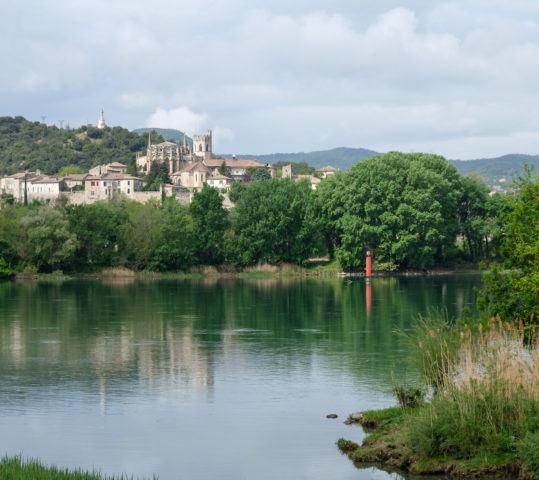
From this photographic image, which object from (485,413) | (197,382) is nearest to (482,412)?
(485,413)

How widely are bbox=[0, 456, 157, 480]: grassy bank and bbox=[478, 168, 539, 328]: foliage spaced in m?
9.68

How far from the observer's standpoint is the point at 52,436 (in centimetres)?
1933

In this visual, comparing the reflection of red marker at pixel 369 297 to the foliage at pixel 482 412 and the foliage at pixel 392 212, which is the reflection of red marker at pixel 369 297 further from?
the foliage at pixel 482 412

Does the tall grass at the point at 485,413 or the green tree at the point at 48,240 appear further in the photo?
the green tree at the point at 48,240

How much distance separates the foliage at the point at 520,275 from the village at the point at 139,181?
364ft

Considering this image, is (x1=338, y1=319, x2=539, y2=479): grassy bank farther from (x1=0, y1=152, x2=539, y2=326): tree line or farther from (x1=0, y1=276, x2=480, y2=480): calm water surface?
(x1=0, y1=152, x2=539, y2=326): tree line

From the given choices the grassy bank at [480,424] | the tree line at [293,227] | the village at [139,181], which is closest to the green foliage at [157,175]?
the village at [139,181]

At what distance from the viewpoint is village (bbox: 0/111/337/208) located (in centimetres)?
14575

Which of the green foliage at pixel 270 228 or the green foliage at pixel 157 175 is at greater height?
the green foliage at pixel 157 175

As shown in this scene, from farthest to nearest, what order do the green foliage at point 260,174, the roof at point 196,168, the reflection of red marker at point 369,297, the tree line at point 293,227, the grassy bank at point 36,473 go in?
the green foliage at point 260,174, the roof at point 196,168, the tree line at point 293,227, the reflection of red marker at point 369,297, the grassy bank at point 36,473

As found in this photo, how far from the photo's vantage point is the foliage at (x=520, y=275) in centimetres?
2059

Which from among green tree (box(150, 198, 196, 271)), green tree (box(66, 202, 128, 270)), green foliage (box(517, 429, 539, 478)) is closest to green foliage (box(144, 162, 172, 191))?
green tree (box(150, 198, 196, 271))

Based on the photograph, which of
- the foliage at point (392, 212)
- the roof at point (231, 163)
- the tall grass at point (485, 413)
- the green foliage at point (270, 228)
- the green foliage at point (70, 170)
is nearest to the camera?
the tall grass at point (485, 413)

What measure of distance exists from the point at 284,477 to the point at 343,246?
A: 62.9m
